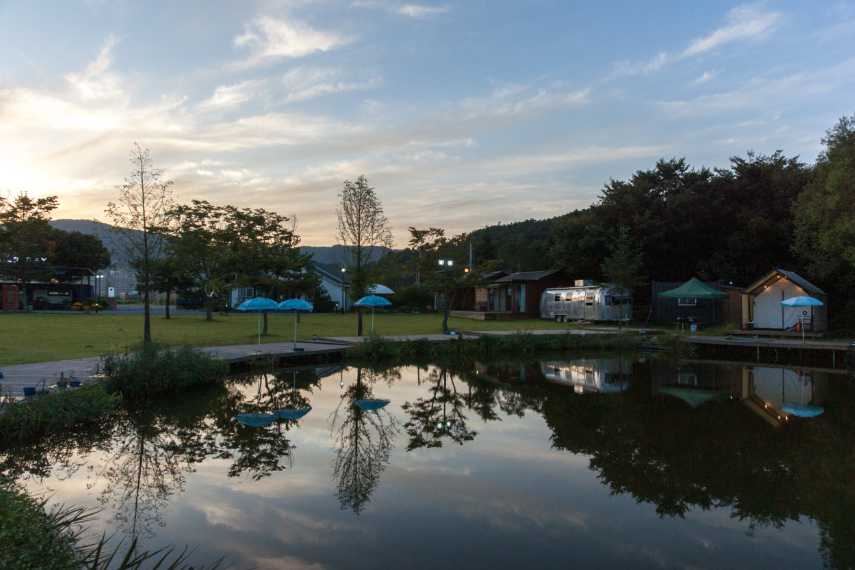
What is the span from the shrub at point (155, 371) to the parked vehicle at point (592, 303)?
2339 centimetres

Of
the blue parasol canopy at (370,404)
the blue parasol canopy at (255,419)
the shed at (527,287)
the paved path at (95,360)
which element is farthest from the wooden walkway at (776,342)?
the blue parasol canopy at (255,419)

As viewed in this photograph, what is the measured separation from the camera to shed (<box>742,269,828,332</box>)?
2609cm

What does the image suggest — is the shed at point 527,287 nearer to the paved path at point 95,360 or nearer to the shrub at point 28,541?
the paved path at point 95,360

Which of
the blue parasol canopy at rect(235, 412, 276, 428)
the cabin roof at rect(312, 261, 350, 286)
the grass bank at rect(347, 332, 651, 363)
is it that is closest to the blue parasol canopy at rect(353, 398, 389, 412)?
the blue parasol canopy at rect(235, 412, 276, 428)

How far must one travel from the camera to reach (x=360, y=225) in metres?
25.4

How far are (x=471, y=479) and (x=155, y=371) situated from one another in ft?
27.1

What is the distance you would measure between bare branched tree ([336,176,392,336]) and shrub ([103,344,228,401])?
449 inches

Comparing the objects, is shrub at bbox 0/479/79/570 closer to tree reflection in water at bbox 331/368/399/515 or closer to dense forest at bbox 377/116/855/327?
tree reflection in water at bbox 331/368/399/515

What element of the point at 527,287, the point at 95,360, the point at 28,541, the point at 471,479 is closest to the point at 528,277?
the point at 527,287

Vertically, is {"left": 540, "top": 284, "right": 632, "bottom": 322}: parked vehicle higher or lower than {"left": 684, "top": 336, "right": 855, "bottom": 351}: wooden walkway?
higher

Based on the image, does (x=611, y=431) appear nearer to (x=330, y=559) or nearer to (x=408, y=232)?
(x=330, y=559)

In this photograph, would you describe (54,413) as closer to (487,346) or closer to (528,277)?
(487,346)

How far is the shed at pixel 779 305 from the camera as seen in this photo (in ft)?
85.6

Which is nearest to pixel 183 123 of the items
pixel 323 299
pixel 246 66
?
pixel 246 66
